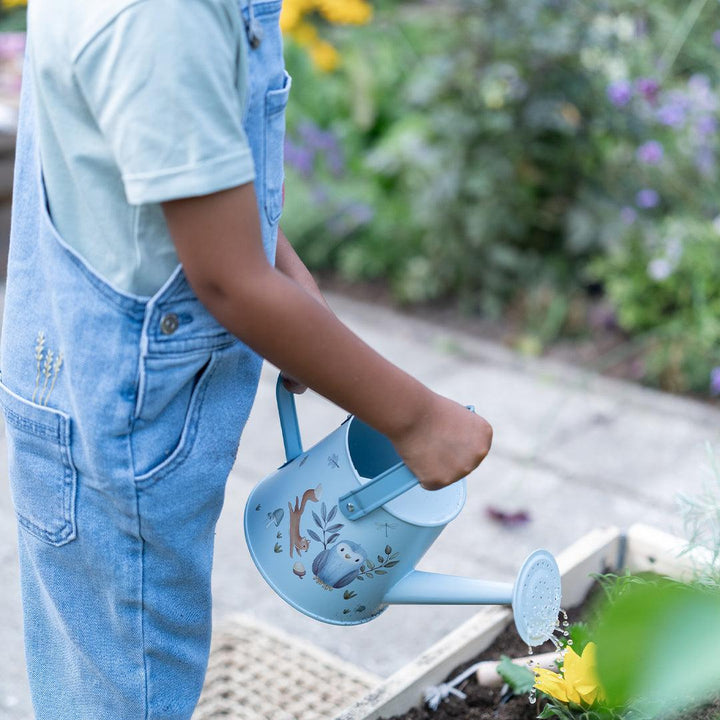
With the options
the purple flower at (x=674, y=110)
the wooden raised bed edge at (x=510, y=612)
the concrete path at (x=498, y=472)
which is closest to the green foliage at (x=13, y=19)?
the concrete path at (x=498, y=472)

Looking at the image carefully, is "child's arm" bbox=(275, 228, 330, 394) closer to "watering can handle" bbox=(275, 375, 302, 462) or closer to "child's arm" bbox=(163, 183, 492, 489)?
"watering can handle" bbox=(275, 375, 302, 462)

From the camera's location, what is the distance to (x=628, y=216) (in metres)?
3.40

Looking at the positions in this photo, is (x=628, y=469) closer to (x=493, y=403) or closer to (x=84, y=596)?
(x=493, y=403)

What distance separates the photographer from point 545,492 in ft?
8.80

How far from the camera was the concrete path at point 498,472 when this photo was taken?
2.17 m

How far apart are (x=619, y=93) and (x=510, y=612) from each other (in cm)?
223

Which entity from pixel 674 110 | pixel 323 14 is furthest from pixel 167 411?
pixel 323 14

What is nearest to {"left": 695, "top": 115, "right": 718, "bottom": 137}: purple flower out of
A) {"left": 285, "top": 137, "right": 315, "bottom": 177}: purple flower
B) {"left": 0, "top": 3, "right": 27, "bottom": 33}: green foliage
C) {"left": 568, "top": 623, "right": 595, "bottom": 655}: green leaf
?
{"left": 285, "top": 137, "right": 315, "bottom": 177}: purple flower

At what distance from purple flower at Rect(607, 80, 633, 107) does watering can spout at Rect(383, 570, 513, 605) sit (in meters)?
2.52

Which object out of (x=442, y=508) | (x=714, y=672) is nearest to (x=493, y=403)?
(x=442, y=508)

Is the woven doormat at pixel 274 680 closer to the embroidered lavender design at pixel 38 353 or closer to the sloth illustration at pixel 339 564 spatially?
the sloth illustration at pixel 339 564

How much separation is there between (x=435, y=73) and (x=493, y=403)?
1.16 meters

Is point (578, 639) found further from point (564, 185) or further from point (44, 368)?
point (564, 185)

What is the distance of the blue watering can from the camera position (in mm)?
1144
